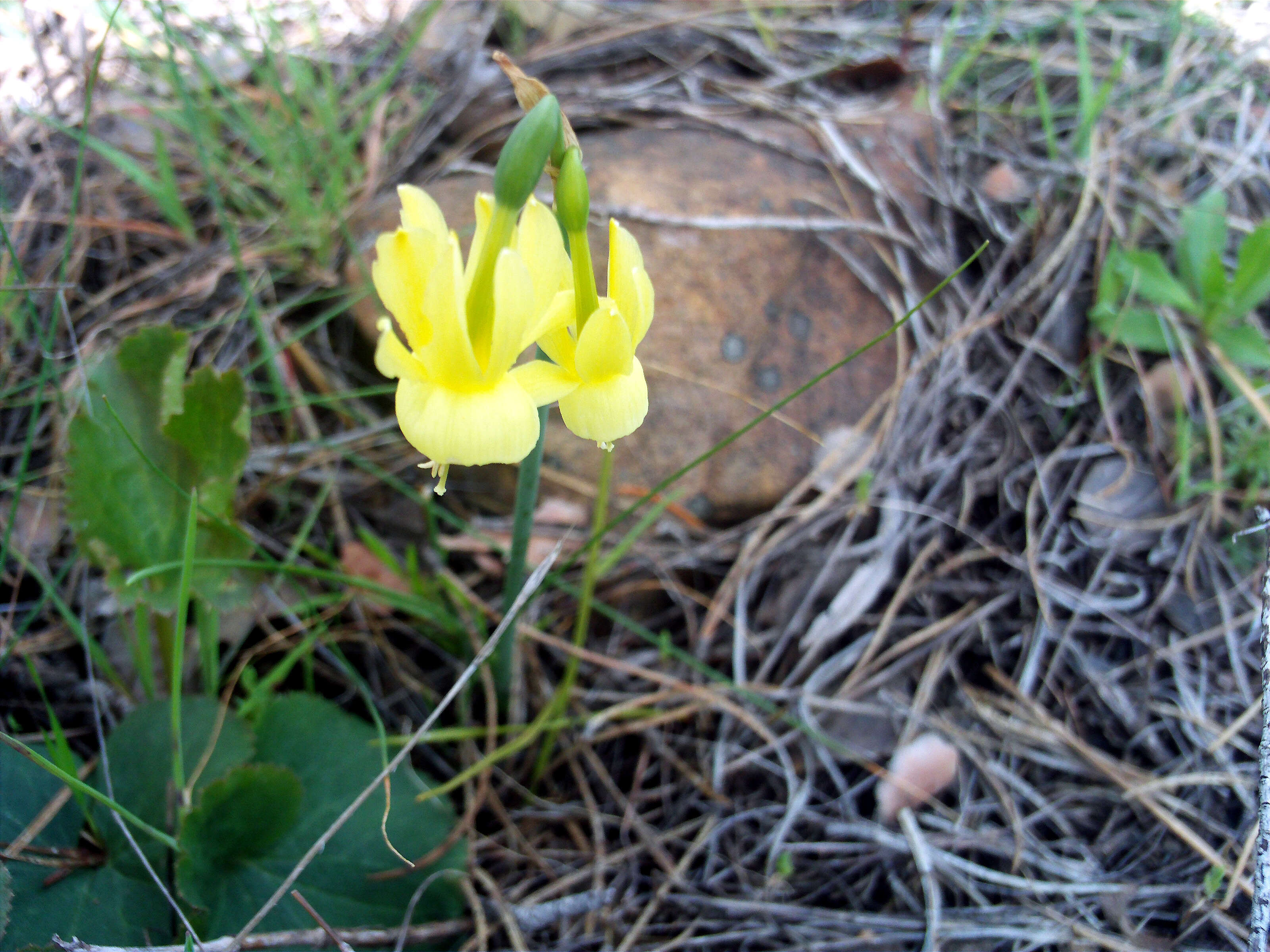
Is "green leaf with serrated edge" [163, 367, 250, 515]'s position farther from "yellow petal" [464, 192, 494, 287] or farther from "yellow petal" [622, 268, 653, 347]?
"yellow petal" [622, 268, 653, 347]

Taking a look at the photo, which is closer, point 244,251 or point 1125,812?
→ point 1125,812

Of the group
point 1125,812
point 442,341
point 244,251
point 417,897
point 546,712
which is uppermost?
point 442,341

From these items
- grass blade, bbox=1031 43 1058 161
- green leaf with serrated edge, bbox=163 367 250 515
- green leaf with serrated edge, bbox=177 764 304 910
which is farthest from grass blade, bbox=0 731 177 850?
grass blade, bbox=1031 43 1058 161

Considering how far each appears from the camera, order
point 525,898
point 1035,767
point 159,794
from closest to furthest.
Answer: point 159,794, point 525,898, point 1035,767

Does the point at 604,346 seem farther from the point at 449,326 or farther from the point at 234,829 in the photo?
Answer: the point at 234,829

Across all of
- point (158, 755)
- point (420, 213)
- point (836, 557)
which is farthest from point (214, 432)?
point (836, 557)

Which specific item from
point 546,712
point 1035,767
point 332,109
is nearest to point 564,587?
point 546,712

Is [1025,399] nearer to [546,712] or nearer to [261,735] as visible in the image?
[546,712]
